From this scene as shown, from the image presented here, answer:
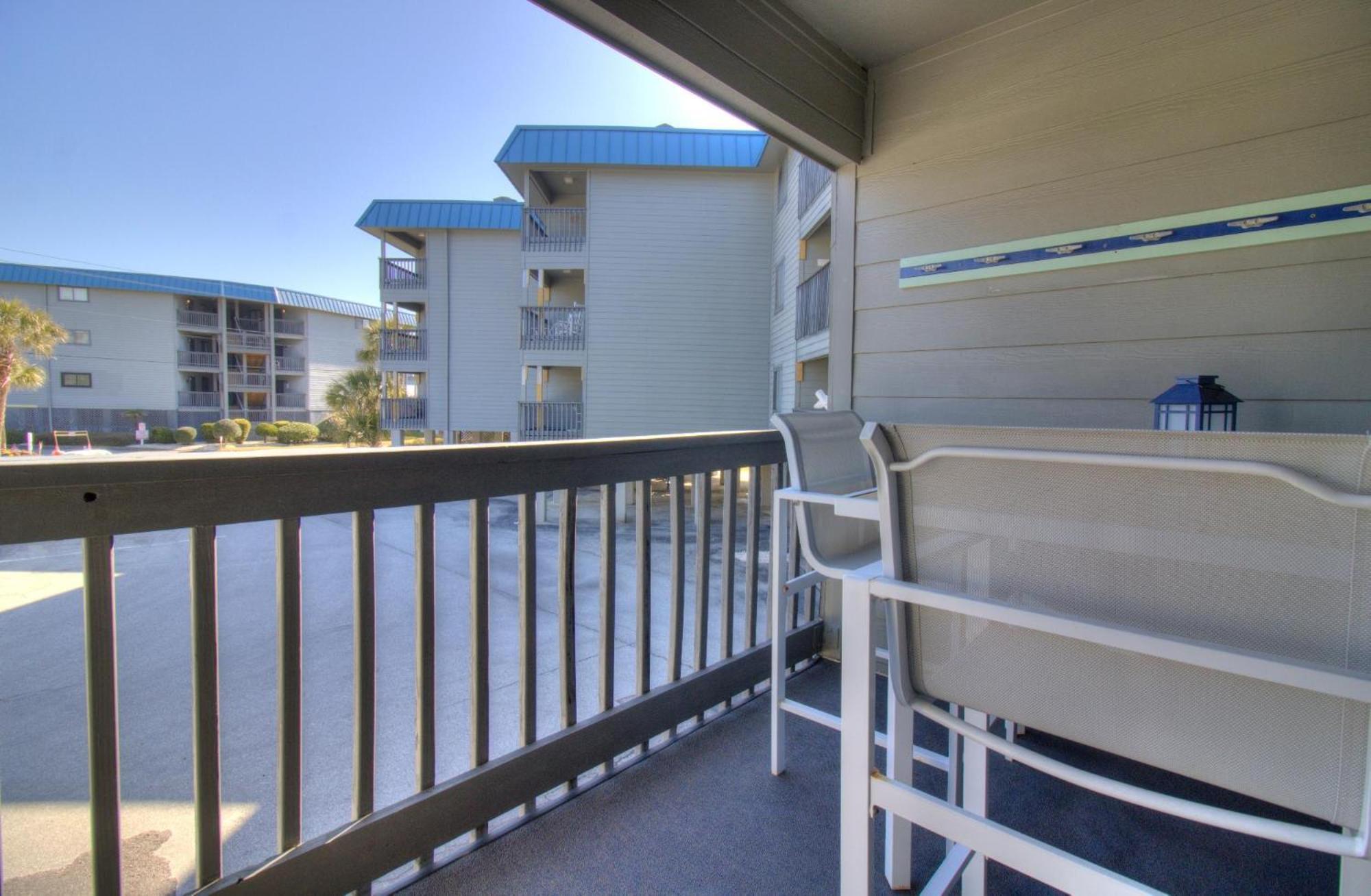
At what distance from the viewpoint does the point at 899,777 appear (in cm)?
124

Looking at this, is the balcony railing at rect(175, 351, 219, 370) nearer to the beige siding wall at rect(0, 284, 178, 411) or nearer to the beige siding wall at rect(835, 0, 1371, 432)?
the beige siding wall at rect(0, 284, 178, 411)

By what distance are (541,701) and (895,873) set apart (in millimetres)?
3065

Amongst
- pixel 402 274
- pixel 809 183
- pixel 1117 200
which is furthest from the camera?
pixel 402 274

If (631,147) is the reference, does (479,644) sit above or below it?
below

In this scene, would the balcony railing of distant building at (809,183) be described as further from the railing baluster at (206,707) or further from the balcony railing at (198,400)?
the balcony railing at (198,400)

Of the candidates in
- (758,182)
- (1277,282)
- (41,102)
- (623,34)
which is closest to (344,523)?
(41,102)

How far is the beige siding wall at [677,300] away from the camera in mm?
11406

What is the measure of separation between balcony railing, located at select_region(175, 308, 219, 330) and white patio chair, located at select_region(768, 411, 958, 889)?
1510cm

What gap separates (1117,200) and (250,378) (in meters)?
18.6

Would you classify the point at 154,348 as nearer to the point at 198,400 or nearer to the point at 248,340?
the point at 198,400

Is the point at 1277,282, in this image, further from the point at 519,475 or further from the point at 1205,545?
the point at 519,475

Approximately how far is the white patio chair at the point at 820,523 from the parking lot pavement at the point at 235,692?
123cm

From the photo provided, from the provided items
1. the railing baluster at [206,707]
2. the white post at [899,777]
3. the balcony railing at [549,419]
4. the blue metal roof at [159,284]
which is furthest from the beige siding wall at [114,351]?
the white post at [899,777]

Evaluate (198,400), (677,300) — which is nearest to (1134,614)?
(677,300)
